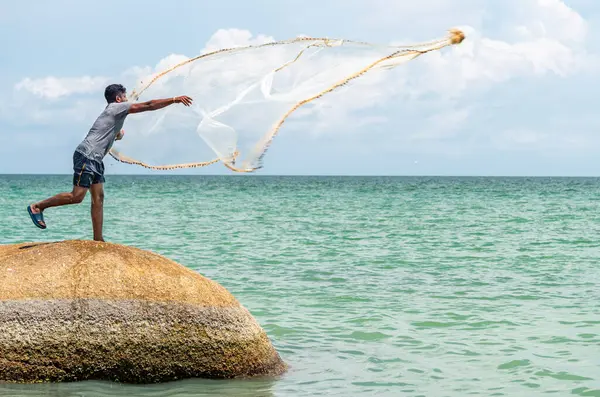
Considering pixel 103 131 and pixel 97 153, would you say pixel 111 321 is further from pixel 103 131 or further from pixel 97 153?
pixel 103 131

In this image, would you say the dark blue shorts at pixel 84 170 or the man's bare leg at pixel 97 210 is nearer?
the dark blue shorts at pixel 84 170

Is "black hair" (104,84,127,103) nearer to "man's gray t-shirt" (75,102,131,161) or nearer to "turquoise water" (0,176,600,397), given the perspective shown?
"man's gray t-shirt" (75,102,131,161)

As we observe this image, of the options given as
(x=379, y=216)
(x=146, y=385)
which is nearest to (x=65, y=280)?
(x=146, y=385)

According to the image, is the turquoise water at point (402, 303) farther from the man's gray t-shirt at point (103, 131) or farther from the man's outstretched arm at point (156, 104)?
the man's outstretched arm at point (156, 104)

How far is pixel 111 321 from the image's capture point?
7.47m

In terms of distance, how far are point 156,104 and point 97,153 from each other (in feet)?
2.96

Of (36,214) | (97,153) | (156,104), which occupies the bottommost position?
(36,214)

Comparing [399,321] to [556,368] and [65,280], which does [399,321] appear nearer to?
[556,368]

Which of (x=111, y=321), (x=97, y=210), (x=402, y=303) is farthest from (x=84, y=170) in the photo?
(x=402, y=303)

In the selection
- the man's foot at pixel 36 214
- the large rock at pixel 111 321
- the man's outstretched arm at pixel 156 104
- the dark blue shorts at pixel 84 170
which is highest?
the man's outstretched arm at pixel 156 104

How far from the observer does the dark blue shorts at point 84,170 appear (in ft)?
27.3

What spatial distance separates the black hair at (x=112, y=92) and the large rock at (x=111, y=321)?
1644 millimetres

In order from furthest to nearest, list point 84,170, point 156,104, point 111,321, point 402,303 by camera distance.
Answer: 1. point 402,303
2. point 84,170
3. point 156,104
4. point 111,321

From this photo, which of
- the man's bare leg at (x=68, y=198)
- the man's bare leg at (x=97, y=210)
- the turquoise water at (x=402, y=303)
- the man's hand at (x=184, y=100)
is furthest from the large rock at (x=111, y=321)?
the man's hand at (x=184, y=100)
